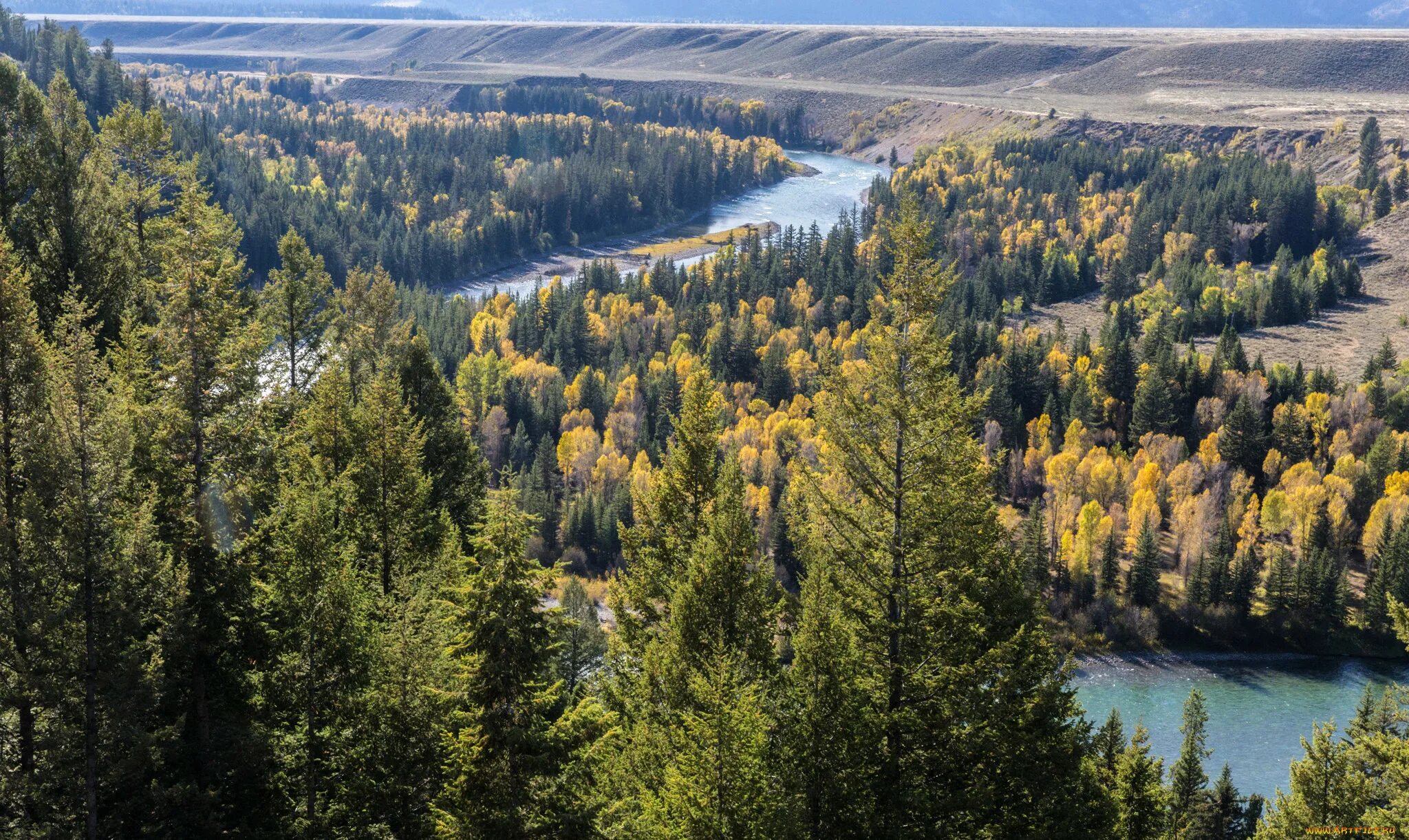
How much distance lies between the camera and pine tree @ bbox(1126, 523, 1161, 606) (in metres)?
97.6

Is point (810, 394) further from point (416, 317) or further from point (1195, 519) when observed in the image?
point (416, 317)

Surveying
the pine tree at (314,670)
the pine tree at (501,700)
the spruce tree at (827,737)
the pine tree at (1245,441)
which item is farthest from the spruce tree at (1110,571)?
the pine tree at (501,700)

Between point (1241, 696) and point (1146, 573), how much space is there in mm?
12236

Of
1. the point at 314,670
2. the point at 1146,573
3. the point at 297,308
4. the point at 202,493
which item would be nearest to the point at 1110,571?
the point at 1146,573

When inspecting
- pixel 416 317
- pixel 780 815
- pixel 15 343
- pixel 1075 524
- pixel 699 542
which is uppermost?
pixel 15 343

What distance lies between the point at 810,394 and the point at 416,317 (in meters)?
49.9

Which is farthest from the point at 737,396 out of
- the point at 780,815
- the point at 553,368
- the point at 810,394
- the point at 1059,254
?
the point at 780,815

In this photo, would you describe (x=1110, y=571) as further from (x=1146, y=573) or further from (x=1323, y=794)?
(x=1323, y=794)

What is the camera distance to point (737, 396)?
12925 cm

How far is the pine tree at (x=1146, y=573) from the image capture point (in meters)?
97.6

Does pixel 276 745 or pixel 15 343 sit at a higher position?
pixel 15 343

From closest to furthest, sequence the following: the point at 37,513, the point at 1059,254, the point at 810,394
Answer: the point at 37,513 → the point at 810,394 → the point at 1059,254

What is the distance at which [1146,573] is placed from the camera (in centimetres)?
9775

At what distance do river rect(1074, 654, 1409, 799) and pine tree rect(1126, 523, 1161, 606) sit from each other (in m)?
5.11
